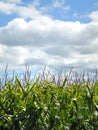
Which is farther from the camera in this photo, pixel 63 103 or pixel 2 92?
pixel 2 92

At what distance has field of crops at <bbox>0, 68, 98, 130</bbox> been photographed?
15.2 feet

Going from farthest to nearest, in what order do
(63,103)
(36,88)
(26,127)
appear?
(36,88) → (63,103) → (26,127)

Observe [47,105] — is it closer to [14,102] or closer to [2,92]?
[14,102]

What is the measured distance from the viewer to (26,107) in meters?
4.81

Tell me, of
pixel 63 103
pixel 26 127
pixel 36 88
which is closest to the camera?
pixel 26 127

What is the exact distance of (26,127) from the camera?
182 inches

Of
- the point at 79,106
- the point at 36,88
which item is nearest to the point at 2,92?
the point at 36,88

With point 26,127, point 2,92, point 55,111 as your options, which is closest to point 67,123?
point 55,111

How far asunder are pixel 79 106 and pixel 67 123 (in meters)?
0.33

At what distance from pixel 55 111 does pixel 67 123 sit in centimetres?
24

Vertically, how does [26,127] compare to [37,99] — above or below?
below

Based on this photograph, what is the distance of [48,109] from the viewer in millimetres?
4773

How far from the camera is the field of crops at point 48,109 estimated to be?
4645 mm

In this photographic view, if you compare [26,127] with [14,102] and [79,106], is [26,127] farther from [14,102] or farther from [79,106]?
[79,106]
